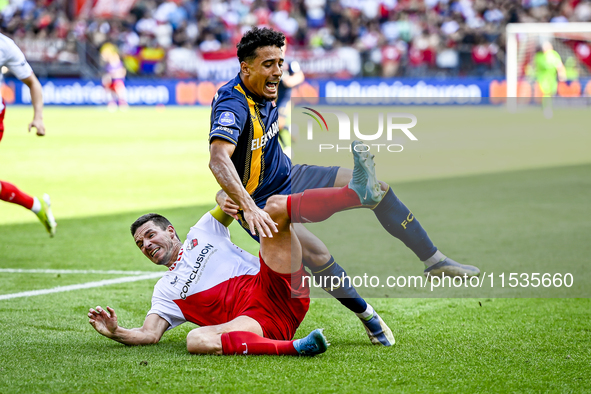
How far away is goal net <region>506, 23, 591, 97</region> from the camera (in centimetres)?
2495

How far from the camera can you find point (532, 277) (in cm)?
516

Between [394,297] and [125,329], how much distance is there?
81.9 inches

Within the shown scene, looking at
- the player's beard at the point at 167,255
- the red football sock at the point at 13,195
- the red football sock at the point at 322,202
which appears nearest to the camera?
the red football sock at the point at 322,202

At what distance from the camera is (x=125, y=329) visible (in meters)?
4.14

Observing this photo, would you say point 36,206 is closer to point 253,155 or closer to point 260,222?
point 253,155

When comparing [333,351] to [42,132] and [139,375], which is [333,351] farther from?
[42,132]

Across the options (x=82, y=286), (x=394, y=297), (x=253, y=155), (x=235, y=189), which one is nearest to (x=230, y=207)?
(x=235, y=189)

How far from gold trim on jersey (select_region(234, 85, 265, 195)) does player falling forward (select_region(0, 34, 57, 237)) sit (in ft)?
9.26

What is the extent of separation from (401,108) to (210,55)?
2672 centimetres

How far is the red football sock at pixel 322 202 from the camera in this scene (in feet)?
13.4

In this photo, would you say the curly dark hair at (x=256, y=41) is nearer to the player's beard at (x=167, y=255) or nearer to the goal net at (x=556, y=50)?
the player's beard at (x=167, y=255)

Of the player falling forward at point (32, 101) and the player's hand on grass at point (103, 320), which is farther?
the player falling forward at point (32, 101)

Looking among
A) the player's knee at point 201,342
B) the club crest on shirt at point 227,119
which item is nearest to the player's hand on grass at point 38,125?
the club crest on shirt at point 227,119

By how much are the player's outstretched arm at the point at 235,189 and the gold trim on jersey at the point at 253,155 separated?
42 cm
